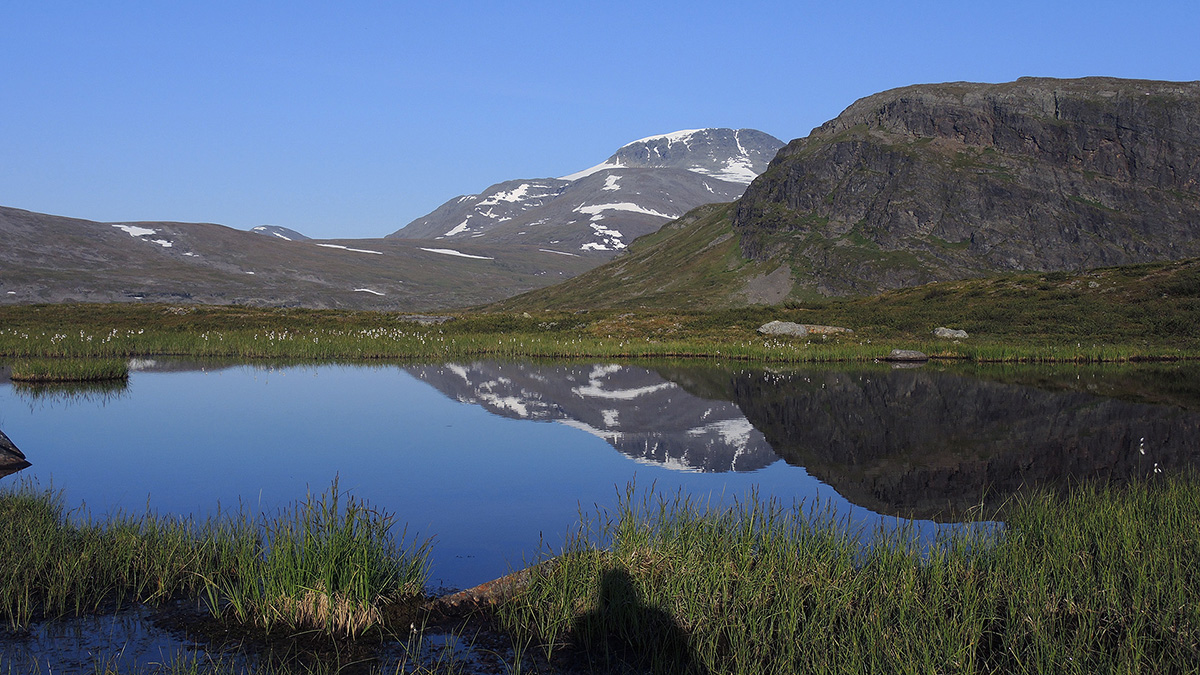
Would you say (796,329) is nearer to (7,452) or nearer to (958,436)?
(958,436)

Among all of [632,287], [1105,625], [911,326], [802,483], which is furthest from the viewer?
[632,287]

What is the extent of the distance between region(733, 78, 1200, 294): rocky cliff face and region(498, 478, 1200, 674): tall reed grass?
101545 mm

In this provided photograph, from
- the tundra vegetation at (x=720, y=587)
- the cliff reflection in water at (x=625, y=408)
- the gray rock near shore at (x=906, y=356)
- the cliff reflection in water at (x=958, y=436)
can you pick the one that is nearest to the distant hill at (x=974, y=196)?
the gray rock near shore at (x=906, y=356)

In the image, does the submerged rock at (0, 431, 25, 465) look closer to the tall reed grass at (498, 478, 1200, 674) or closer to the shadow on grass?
the tall reed grass at (498, 478, 1200, 674)

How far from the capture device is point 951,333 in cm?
5506

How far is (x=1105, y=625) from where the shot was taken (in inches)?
313

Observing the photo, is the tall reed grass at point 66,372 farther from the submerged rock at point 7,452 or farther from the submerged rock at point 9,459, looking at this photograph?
the submerged rock at point 9,459

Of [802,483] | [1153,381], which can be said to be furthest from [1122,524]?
[1153,381]

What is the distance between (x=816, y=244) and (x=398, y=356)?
83329 mm

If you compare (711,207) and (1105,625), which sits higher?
(711,207)

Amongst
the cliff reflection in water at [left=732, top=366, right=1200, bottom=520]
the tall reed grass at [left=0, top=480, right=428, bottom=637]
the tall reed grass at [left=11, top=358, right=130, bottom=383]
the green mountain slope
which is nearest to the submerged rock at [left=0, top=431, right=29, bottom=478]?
the tall reed grass at [left=0, top=480, right=428, bottom=637]

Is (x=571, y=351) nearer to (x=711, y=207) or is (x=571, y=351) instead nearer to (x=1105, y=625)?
(x=1105, y=625)

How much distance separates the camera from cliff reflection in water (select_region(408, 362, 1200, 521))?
55.4 ft

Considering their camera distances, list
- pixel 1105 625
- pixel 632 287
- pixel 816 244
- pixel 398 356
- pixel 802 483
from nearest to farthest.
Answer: pixel 1105 625 < pixel 802 483 < pixel 398 356 < pixel 816 244 < pixel 632 287
